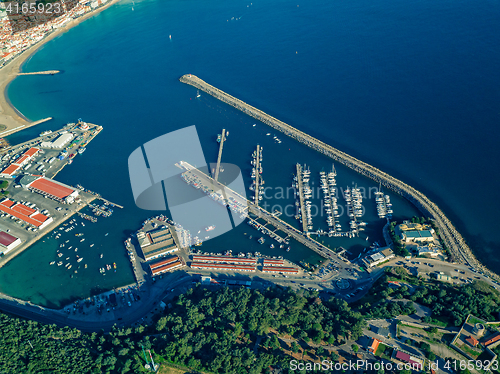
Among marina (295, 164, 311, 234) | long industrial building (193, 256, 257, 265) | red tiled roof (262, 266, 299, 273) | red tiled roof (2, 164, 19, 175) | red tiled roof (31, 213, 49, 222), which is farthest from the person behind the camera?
red tiled roof (2, 164, 19, 175)

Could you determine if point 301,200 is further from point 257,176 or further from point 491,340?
point 491,340

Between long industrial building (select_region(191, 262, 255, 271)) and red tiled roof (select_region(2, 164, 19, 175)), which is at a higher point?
red tiled roof (select_region(2, 164, 19, 175))

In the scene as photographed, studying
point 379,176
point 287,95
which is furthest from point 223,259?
point 287,95

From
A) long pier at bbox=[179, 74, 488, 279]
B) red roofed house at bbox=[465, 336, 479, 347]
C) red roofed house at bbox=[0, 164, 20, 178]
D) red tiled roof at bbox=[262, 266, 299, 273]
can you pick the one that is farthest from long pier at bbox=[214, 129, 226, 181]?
red roofed house at bbox=[465, 336, 479, 347]

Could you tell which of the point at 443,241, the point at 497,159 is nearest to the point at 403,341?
the point at 443,241

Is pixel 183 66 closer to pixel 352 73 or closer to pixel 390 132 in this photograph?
pixel 352 73

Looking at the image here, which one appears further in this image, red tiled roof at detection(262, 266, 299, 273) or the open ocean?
the open ocean

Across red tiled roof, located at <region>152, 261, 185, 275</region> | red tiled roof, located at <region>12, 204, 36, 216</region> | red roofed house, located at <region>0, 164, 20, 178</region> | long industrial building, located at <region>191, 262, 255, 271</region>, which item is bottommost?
long industrial building, located at <region>191, 262, 255, 271</region>

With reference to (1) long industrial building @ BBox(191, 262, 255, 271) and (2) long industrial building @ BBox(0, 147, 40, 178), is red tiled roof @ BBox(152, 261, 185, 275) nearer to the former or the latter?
(1) long industrial building @ BBox(191, 262, 255, 271)
